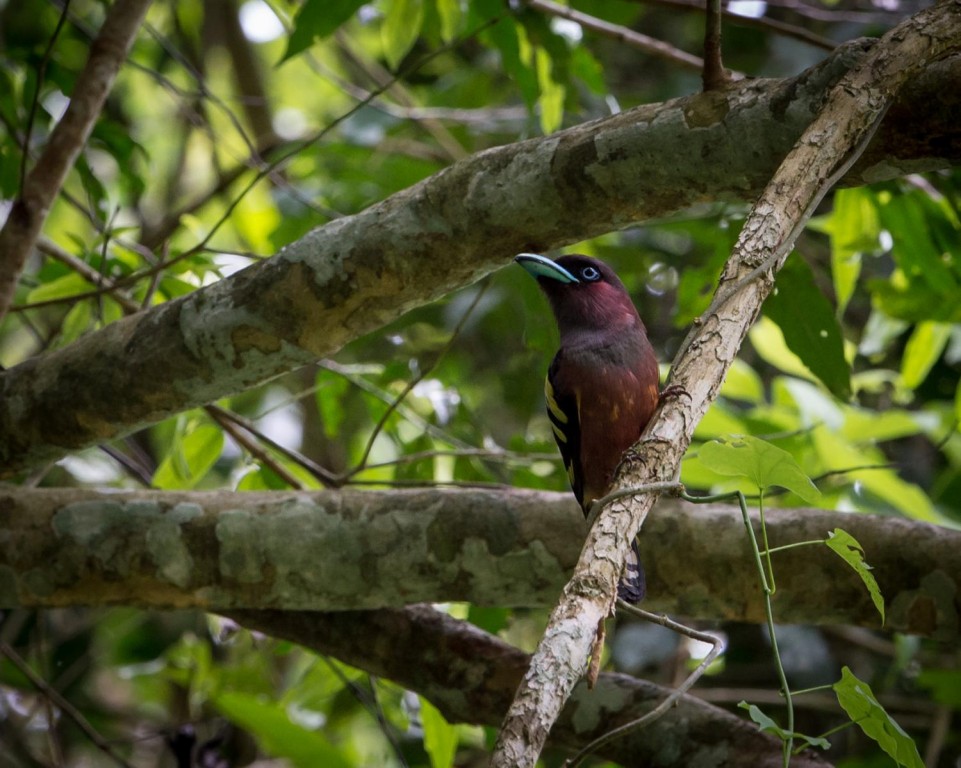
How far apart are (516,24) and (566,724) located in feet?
7.22

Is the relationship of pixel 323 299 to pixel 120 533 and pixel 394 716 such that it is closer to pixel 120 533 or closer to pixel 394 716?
pixel 120 533

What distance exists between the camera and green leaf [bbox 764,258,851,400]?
2791 mm

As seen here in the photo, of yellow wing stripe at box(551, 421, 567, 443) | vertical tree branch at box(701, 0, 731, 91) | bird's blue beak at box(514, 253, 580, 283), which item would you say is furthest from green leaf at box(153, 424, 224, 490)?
vertical tree branch at box(701, 0, 731, 91)

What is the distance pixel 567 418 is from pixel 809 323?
0.72 m

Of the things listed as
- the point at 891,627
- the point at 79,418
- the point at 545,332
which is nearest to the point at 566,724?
the point at 891,627

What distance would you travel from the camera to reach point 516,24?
3367 millimetres

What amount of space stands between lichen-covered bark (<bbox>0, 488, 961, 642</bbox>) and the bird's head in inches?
19.5

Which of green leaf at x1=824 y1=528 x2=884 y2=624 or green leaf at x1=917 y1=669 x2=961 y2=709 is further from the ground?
green leaf at x1=917 y1=669 x2=961 y2=709

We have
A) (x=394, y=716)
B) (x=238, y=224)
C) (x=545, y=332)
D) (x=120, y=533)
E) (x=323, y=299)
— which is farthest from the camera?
(x=238, y=224)

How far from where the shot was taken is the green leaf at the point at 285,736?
9.07ft

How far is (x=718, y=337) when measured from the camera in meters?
1.59

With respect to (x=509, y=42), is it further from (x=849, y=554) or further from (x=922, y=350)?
(x=849, y=554)

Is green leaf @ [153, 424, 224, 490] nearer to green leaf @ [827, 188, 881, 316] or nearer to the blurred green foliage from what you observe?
the blurred green foliage

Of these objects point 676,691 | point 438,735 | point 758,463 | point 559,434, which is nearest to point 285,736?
point 438,735
